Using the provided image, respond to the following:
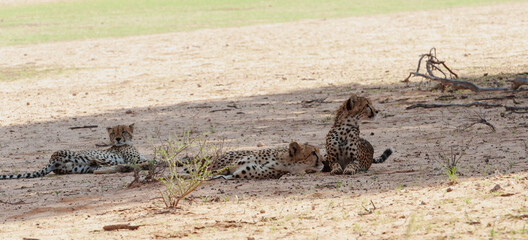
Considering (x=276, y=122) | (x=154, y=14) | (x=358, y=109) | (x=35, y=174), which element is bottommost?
(x=276, y=122)

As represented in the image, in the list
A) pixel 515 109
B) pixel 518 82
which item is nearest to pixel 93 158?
pixel 515 109

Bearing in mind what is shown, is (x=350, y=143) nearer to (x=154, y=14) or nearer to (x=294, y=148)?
(x=294, y=148)

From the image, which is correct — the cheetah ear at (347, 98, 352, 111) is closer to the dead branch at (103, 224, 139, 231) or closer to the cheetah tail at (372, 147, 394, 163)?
the cheetah tail at (372, 147, 394, 163)

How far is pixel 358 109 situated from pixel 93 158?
337 centimetres

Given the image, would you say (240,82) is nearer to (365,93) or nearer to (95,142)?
(365,93)

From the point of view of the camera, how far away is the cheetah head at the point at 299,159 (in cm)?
842

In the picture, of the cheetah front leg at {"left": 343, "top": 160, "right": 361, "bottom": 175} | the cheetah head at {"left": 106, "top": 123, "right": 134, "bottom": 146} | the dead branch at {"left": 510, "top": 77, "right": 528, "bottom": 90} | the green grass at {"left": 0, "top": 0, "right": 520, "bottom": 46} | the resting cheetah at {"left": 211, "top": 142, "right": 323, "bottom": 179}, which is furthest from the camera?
the green grass at {"left": 0, "top": 0, "right": 520, "bottom": 46}

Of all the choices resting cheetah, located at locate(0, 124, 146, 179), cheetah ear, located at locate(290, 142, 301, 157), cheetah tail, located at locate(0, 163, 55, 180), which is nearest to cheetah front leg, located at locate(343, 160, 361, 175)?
cheetah ear, located at locate(290, 142, 301, 157)

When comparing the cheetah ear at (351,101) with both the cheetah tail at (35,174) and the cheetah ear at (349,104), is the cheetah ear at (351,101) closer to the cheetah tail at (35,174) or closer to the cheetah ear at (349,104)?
the cheetah ear at (349,104)

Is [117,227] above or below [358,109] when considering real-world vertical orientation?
below

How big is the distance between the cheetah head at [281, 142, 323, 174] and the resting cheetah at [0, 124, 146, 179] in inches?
76.1

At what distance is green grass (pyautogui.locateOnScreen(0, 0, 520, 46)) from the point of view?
2978 cm

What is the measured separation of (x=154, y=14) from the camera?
118 feet

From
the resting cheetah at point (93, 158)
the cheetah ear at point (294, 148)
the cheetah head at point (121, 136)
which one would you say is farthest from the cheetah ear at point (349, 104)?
the cheetah head at point (121, 136)
